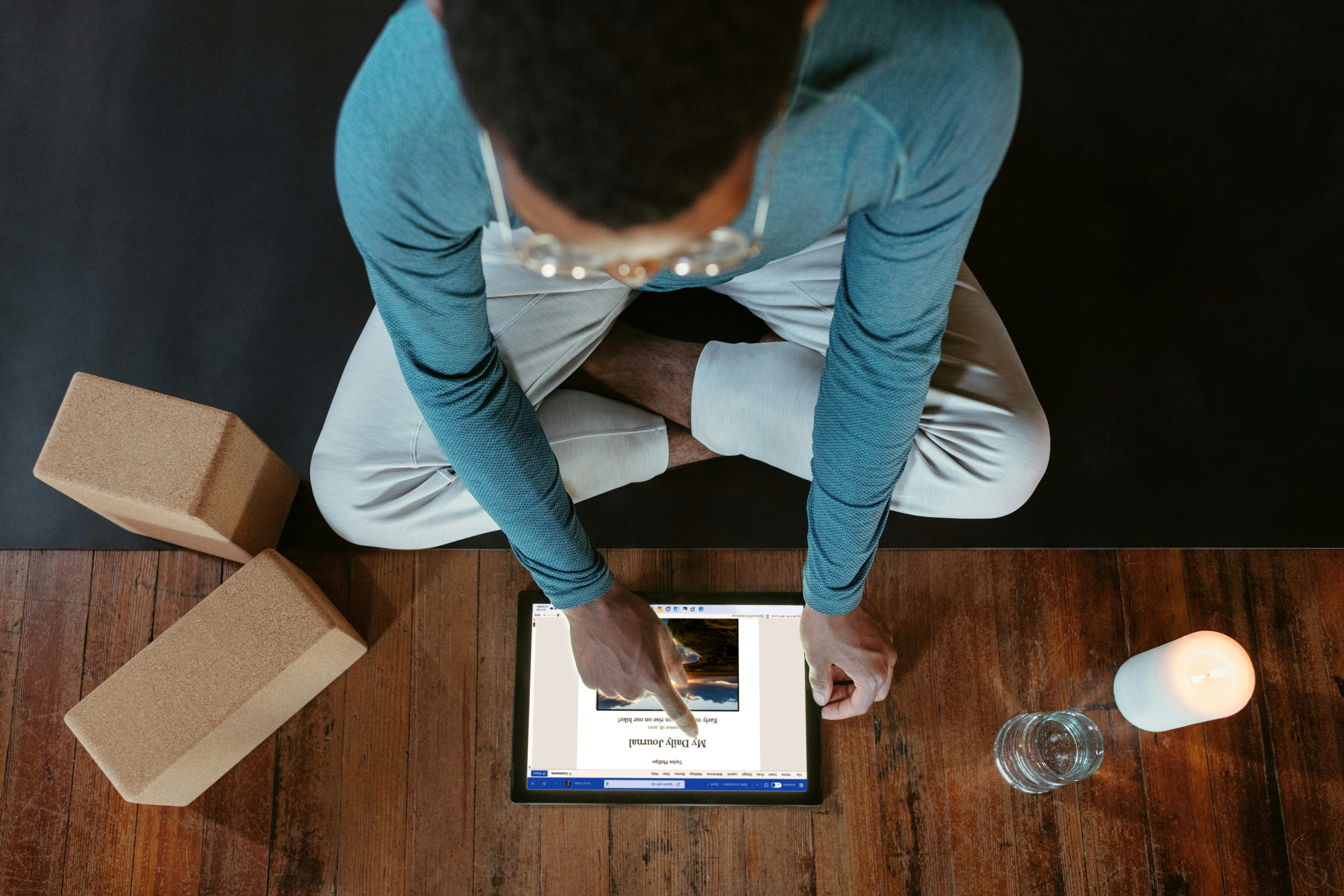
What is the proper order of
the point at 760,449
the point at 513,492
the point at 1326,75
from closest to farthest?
the point at 513,492
the point at 760,449
the point at 1326,75

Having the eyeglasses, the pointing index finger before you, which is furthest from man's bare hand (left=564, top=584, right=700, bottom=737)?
the eyeglasses

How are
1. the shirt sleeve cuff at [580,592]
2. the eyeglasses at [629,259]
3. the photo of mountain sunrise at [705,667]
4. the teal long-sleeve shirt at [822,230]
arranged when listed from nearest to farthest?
1. the eyeglasses at [629,259]
2. the teal long-sleeve shirt at [822,230]
3. the shirt sleeve cuff at [580,592]
4. the photo of mountain sunrise at [705,667]

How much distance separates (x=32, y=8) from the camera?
1.67 m

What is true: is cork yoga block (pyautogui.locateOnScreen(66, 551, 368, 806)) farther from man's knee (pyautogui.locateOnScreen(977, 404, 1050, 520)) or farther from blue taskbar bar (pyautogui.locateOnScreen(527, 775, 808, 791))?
man's knee (pyautogui.locateOnScreen(977, 404, 1050, 520))

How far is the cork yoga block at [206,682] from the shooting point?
115 centimetres

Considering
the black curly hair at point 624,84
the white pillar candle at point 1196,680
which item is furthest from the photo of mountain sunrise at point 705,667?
the black curly hair at point 624,84

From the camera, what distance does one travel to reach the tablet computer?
1246mm

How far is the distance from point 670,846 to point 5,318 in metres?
1.48

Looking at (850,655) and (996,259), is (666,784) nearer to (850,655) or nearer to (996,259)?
(850,655)

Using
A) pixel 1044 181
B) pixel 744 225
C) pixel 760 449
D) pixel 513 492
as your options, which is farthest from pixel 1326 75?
pixel 513 492

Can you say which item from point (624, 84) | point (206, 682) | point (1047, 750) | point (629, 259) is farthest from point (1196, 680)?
point (206, 682)

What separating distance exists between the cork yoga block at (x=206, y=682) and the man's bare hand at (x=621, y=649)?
37 centimetres

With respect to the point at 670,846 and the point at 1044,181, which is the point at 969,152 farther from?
the point at 670,846

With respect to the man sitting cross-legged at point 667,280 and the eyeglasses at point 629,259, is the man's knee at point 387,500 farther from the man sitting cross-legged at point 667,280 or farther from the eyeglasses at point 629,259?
the eyeglasses at point 629,259
